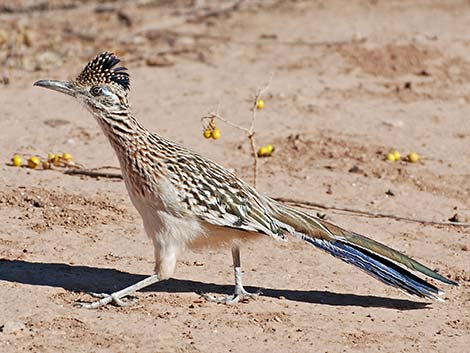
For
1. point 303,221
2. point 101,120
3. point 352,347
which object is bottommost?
point 352,347

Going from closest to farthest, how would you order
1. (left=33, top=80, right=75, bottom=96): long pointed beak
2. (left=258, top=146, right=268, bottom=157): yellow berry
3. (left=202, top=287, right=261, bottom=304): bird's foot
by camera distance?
(left=33, top=80, right=75, bottom=96): long pointed beak < (left=202, top=287, right=261, bottom=304): bird's foot < (left=258, top=146, right=268, bottom=157): yellow berry

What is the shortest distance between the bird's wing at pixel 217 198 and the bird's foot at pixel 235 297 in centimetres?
46

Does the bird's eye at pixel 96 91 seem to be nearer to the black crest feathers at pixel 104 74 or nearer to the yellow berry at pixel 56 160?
the black crest feathers at pixel 104 74

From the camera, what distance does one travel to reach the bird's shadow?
6844mm

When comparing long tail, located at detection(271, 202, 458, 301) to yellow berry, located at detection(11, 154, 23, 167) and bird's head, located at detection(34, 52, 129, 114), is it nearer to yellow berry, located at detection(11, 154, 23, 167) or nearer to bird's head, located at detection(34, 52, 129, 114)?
bird's head, located at detection(34, 52, 129, 114)

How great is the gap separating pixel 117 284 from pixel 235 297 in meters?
0.79

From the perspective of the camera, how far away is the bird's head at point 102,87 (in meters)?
6.55

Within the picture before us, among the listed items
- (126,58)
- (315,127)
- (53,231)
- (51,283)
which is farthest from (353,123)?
(51,283)

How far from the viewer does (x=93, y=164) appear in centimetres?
930

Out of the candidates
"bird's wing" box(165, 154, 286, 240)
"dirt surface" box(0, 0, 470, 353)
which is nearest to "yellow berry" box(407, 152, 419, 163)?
"dirt surface" box(0, 0, 470, 353)

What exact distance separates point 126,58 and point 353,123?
10.1ft

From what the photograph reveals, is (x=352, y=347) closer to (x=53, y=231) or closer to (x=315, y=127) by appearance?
(x=53, y=231)

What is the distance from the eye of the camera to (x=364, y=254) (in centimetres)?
677

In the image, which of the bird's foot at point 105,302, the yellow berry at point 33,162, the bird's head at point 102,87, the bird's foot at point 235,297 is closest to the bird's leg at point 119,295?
the bird's foot at point 105,302
